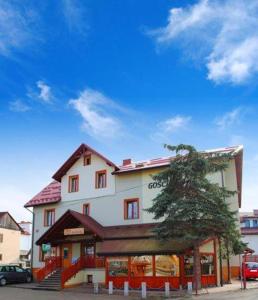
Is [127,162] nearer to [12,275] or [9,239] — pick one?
[12,275]

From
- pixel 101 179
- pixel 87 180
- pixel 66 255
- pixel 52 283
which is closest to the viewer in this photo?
pixel 52 283

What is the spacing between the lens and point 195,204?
71.9 feet

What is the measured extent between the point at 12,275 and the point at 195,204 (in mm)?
16940

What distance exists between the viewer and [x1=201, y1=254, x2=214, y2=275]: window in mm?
24578

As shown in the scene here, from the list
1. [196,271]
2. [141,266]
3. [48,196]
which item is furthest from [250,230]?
[196,271]

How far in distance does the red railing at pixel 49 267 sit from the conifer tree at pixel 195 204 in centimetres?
1094

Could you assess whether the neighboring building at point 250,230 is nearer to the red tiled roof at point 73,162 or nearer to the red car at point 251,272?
the red tiled roof at point 73,162

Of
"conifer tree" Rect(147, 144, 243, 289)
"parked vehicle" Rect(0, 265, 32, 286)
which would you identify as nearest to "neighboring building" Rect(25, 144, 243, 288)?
"parked vehicle" Rect(0, 265, 32, 286)

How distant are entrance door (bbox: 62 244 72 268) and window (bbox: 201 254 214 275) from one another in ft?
35.0

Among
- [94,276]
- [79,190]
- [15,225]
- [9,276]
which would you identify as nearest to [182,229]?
[94,276]

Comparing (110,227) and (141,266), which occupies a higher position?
(110,227)

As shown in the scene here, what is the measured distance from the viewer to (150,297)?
21344 millimetres

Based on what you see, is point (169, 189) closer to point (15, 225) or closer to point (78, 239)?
point (78, 239)

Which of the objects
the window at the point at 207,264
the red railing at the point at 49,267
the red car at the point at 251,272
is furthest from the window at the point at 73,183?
the red car at the point at 251,272
